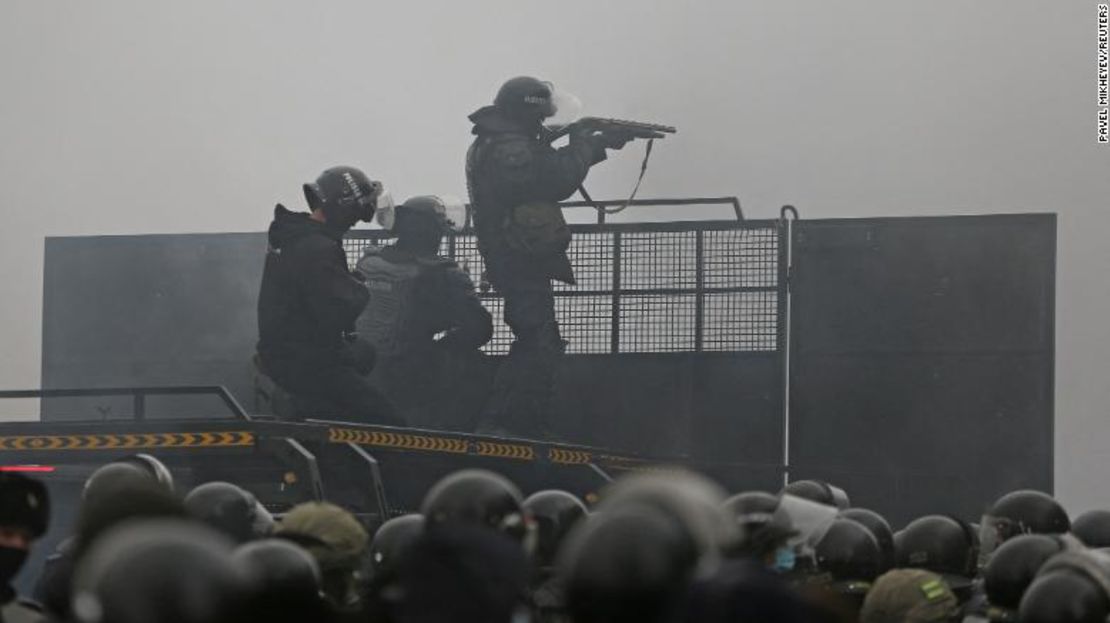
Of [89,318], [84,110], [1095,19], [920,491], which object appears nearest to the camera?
[920,491]

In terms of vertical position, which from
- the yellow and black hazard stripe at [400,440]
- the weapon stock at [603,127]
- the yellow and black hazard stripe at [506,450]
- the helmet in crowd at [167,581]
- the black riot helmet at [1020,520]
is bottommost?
the black riot helmet at [1020,520]

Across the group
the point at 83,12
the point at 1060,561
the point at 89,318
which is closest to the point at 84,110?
the point at 83,12

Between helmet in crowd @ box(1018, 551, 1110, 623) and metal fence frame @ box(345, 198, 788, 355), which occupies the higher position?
metal fence frame @ box(345, 198, 788, 355)

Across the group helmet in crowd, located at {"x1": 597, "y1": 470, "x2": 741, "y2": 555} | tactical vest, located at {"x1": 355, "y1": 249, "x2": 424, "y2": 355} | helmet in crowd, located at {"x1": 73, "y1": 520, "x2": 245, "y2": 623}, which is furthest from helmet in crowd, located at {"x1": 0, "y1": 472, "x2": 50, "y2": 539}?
tactical vest, located at {"x1": 355, "y1": 249, "x2": 424, "y2": 355}

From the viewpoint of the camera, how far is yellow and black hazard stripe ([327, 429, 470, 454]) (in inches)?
408

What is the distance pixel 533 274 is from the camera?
1275cm

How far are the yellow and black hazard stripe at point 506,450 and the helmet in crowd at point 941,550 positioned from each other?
7.17ft

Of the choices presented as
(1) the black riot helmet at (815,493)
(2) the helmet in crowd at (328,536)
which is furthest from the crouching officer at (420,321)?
(2) the helmet in crowd at (328,536)

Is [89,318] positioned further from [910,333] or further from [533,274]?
[910,333]

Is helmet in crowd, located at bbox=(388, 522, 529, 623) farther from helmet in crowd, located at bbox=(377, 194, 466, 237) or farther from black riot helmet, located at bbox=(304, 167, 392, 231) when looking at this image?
helmet in crowd, located at bbox=(377, 194, 466, 237)

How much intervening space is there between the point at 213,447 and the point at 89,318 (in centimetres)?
350

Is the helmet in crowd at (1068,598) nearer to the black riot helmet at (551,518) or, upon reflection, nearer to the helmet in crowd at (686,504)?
the helmet in crowd at (686,504)

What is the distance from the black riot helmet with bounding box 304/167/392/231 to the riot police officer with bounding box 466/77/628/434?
1086 mm

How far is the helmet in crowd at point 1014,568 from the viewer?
25.4ft
